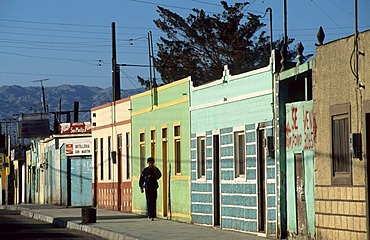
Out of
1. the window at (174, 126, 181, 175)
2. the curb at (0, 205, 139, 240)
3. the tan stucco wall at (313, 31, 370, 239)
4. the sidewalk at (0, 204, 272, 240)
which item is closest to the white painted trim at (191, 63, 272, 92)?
the window at (174, 126, 181, 175)

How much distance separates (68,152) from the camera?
47.7 m

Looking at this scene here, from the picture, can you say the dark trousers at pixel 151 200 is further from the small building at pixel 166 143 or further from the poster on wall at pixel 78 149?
the poster on wall at pixel 78 149

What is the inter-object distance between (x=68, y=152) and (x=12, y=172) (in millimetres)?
34582

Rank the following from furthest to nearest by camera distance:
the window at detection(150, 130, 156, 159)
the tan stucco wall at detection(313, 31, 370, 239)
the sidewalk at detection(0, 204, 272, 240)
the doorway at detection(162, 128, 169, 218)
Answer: the window at detection(150, 130, 156, 159)
the doorway at detection(162, 128, 169, 218)
the sidewalk at detection(0, 204, 272, 240)
the tan stucco wall at detection(313, 31, 370, 239)

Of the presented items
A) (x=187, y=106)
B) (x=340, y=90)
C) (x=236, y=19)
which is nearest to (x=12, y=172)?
(x=236, y=19)

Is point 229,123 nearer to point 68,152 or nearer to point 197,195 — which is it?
point 197,195

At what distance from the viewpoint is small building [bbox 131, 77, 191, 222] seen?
28.7 meters

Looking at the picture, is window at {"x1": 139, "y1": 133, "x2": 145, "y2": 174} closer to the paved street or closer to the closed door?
the paved street

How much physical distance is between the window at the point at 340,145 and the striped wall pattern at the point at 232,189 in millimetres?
3671

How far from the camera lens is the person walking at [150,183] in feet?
98.2

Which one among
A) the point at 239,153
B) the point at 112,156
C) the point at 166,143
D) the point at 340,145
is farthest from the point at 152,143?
the point at 340,145

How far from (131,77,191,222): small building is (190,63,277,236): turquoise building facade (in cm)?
90

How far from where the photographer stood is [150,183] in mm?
30141

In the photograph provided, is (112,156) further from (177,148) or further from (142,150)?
(177,148)
